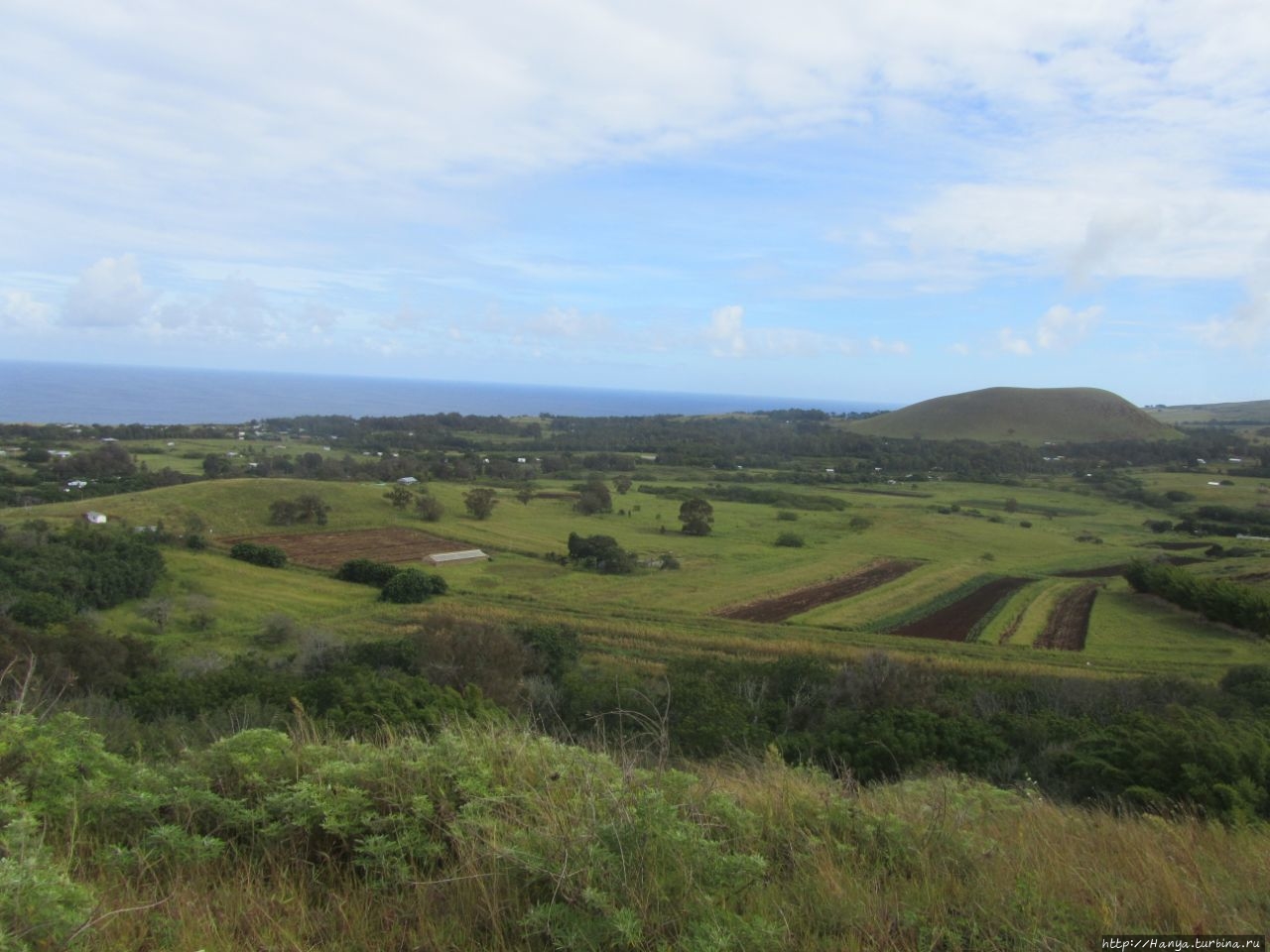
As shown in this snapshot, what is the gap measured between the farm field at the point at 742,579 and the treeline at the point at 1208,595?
0.81 metres

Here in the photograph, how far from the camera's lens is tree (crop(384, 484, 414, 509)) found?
5831 cm

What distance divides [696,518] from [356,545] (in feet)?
79.3

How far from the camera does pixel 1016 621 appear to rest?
3494cm

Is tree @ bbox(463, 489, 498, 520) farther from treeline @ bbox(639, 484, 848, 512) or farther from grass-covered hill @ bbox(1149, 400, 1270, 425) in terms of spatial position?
grass-covered hill @ bbox(1149, 400, 1270, 425)

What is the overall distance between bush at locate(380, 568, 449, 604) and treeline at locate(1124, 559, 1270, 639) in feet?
117

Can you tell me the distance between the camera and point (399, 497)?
5834cm

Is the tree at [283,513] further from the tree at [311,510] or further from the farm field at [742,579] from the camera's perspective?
the farm field at [742,579]

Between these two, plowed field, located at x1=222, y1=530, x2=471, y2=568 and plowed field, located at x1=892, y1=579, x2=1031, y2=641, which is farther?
plowed field, located at x1=222, y1=530, x2=471, y2=568

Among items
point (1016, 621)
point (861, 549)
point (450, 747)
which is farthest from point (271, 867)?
point (861, 549)

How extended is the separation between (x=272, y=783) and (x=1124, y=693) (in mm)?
20752

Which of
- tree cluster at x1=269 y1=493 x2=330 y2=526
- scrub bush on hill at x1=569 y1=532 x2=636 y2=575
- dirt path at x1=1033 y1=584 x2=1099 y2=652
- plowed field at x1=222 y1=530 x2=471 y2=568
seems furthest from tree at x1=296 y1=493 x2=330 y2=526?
dirt path at x1=1033 y1=584 x2=1099 y2=652

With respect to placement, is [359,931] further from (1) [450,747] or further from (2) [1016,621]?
(2) [1016,621]

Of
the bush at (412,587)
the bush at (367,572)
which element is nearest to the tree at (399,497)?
the bush at (367,572)

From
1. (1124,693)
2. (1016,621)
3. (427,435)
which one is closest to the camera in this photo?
(1124,693)
